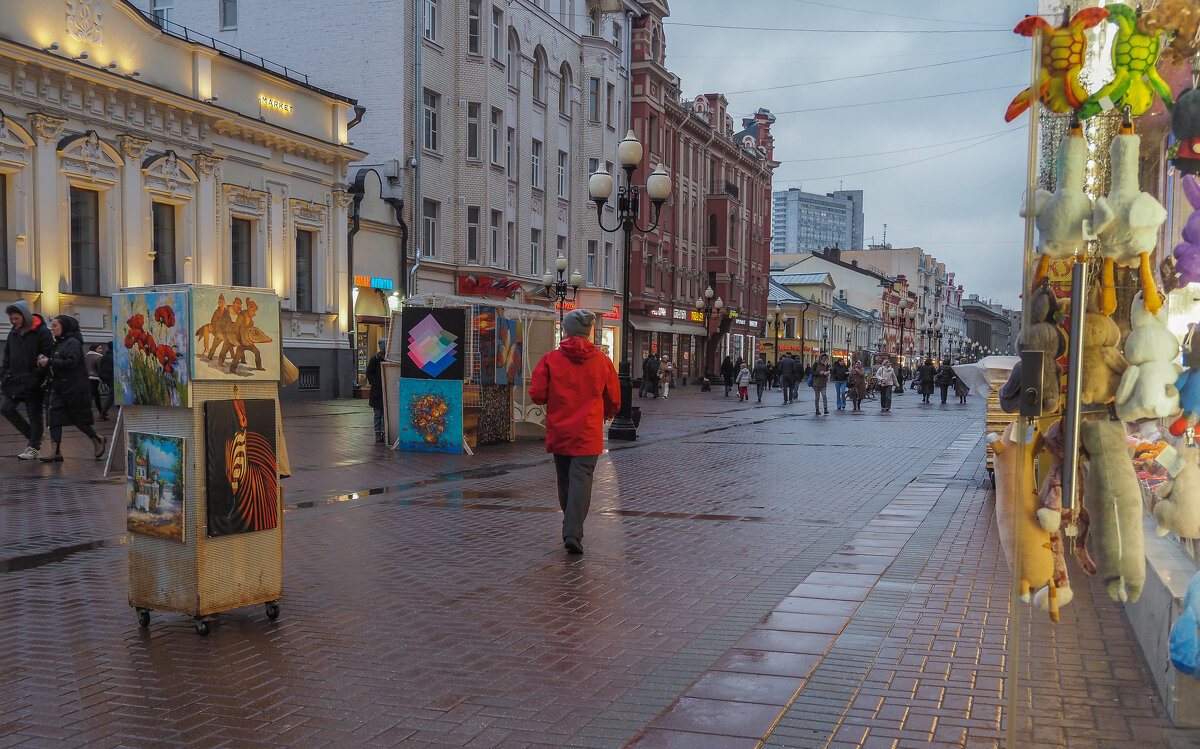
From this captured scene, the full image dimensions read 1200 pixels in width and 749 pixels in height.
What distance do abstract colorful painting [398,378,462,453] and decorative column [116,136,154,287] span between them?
37.3 feet

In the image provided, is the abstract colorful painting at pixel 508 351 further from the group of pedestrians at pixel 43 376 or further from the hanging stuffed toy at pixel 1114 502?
the hanging stuffed toy at pixel 1114 502

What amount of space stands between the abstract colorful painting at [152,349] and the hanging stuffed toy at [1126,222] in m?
4.29

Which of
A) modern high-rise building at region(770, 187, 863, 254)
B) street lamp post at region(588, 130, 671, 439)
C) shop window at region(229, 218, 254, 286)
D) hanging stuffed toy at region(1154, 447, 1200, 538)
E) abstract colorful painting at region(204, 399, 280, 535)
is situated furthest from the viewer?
modern high-rise building at region(770, 187, 863, 254)

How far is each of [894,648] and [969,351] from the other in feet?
390

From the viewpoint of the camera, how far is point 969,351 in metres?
117

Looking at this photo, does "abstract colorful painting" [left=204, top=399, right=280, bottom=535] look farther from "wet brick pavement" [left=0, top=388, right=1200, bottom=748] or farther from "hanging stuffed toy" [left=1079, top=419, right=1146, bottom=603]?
"hanging stuffed toy" [left=1079, top=419, right=1146, bottom=603]

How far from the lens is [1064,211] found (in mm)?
2754

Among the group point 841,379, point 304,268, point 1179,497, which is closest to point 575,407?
point 1179,497

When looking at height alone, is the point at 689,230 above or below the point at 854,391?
above

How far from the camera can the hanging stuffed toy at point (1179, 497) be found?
284 cm

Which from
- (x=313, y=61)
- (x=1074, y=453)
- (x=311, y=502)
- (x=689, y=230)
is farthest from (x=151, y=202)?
(x=689, y=230)

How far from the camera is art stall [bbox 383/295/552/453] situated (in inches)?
602

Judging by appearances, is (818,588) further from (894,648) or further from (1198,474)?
(1198,474)

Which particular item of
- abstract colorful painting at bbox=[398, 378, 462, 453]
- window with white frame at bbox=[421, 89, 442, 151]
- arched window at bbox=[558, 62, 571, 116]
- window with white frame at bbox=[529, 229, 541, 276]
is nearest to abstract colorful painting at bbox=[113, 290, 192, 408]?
abstract colorful painting at bbox=[398, 378, 462, 453]
